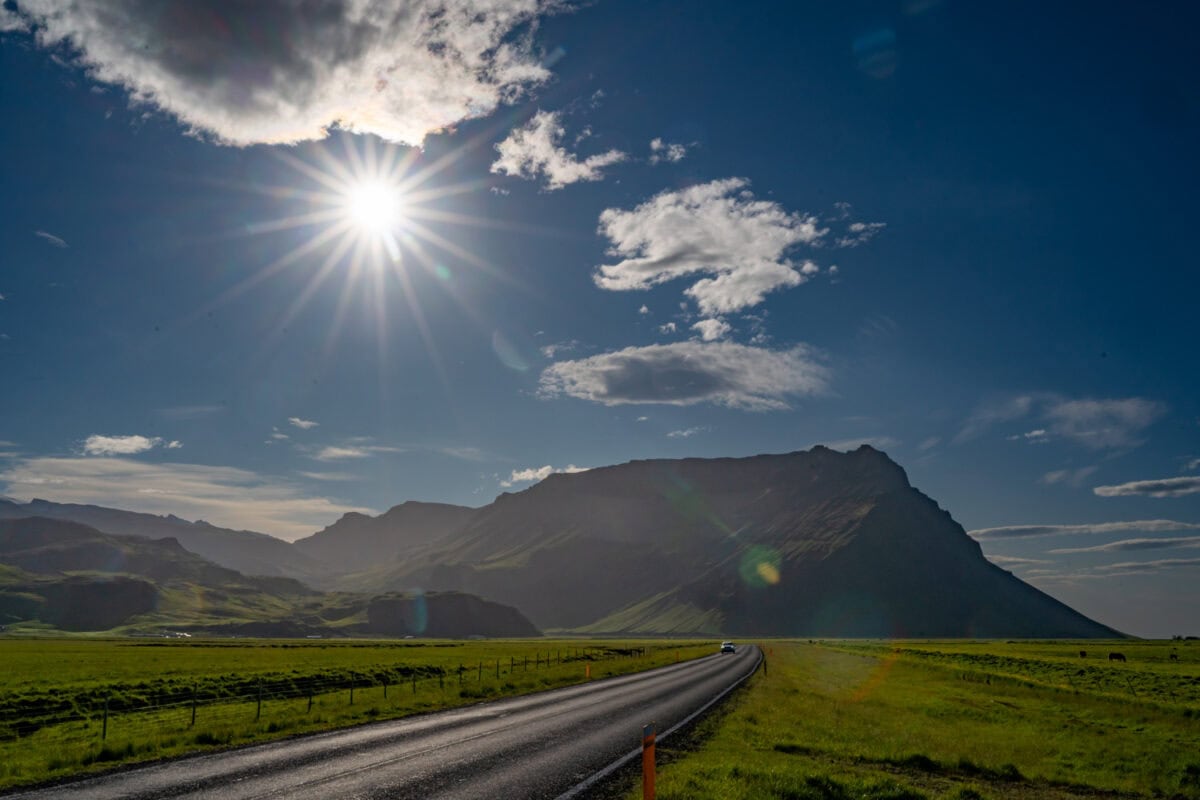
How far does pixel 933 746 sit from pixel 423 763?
52.8ft

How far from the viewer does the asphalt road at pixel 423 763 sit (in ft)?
46.8

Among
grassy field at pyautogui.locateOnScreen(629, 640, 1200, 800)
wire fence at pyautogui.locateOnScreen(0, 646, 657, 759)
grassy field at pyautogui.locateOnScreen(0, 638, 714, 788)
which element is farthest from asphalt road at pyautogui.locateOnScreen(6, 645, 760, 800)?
wire fence at pyautogui.locateOnScreen(0, 646, 657, 759)

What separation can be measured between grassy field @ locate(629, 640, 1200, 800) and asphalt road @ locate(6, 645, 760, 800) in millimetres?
2073

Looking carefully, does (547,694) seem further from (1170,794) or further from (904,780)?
(1170,794)

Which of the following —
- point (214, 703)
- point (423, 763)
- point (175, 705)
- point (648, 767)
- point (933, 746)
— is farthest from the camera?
point (214, 703)

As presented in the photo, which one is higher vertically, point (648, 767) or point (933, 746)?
point (648, 767)

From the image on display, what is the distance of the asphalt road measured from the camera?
46.8 feet

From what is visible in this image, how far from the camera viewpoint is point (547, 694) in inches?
1491

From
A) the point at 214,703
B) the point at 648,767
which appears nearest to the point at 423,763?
the point at 648,767

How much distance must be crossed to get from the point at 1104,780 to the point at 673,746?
1167 cm

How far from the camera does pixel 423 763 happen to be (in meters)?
17.1

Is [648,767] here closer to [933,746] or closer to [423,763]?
[423,763]

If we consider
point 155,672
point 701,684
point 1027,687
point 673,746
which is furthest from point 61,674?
point 1027,687

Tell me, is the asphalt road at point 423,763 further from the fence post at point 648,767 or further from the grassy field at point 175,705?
the fence post at point 648,767
